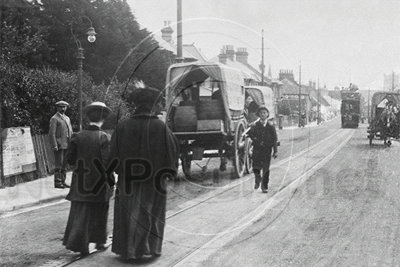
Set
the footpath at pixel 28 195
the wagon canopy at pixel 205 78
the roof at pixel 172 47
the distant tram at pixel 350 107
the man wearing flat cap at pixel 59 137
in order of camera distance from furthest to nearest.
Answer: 1. the distant tram at pixel 350 107
2. the man wearing flat cap at pixel 59 137
3. the wagon canopy at pixel 205 78
4. the footpath at pixel 28 195
5. the roof at pixel 172 47

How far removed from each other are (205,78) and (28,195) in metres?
4.46

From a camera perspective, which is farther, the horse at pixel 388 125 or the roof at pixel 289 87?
the roof at pixel 289 87

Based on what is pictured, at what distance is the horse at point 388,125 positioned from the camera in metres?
24.5

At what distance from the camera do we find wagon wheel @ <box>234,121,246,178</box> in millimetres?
12125

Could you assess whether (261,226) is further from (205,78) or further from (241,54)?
(205,78)

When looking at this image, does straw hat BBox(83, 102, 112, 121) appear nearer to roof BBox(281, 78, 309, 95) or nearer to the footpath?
the footpath

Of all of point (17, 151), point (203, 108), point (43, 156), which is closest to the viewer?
point (203, 108)

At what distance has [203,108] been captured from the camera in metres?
11.6

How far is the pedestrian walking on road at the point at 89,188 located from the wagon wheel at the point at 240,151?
6252 mm

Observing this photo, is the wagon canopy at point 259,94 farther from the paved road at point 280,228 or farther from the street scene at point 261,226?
the paved road at point 280,228

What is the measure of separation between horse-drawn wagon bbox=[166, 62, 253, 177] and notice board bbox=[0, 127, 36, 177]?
12.2 feet

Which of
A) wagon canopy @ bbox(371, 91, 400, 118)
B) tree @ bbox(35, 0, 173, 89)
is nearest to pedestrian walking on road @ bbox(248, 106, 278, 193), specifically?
tree @ bbox(35, 0, 173, 89)

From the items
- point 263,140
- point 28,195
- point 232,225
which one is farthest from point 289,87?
point 232,225

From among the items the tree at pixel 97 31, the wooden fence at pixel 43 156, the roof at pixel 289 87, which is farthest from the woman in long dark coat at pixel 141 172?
the roof at pixel 289 87
